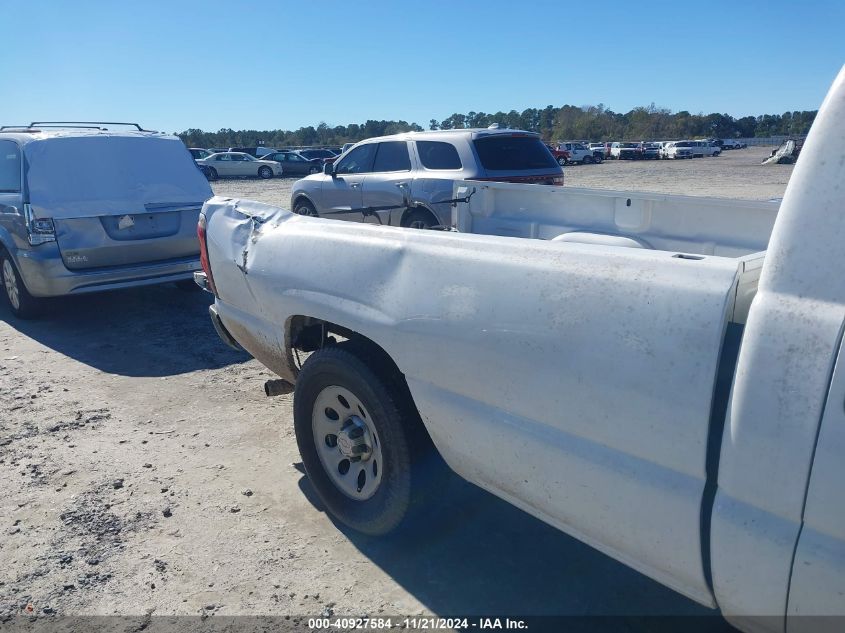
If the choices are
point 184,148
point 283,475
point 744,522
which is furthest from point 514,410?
point 184,148

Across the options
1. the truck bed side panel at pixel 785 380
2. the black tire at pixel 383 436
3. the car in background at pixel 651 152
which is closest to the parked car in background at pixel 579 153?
the car in background at pixel 651 152

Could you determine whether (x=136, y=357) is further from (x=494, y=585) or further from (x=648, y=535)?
(x=648, y=535)

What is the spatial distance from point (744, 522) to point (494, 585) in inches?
56.7

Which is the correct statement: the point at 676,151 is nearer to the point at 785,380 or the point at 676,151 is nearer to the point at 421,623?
the point at 421,623

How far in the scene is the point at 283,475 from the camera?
3.92 m

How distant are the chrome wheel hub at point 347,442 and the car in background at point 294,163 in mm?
35720

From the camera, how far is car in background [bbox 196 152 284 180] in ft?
122

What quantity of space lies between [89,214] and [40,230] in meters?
0.45

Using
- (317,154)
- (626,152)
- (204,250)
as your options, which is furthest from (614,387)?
(626,152)

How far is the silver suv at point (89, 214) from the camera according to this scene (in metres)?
6.40

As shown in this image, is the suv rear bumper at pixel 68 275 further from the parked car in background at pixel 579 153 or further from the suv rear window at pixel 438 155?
the parked car in background at pixel 579 153

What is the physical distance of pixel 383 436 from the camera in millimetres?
2934

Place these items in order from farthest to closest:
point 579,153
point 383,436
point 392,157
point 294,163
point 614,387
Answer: point 579,153
point 294,163
point 392,157
point 383,436
point 614,387

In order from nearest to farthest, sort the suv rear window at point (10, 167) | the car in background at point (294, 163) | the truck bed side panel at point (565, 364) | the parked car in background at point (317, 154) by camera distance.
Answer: the truck bed side panel at point (565, 364) < the suv rear window at point (10, 167) < the car in background at point (294, 163) < the parked car in background at point (317, 154)
